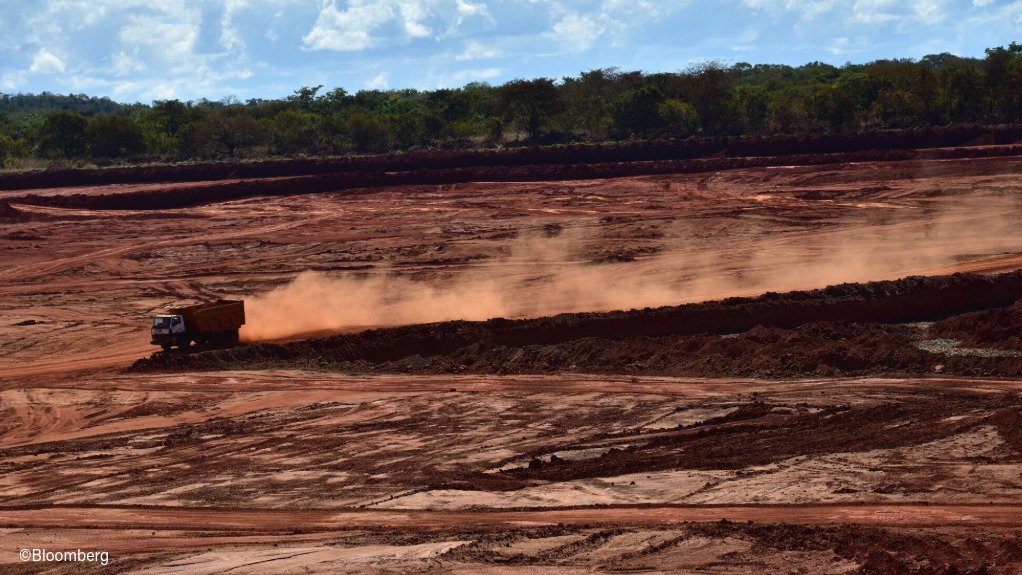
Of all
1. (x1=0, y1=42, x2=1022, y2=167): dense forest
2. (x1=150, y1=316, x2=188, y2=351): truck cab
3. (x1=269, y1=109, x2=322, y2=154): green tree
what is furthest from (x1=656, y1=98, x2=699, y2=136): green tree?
(x1=150, y1=316, x2=188, y2=351): truck cab

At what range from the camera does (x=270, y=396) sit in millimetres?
27469

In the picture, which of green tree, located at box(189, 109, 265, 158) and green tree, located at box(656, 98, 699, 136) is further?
green tree, located at box(189, 109, 265, 158)

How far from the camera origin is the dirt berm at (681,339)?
27641mm

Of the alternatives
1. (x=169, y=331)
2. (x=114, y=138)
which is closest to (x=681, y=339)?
(x=169, y=331)

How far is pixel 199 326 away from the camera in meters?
31.8

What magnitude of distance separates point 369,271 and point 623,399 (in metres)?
20.4

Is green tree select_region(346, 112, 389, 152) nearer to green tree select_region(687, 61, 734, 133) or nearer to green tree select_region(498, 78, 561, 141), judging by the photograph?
green tree select_region(498, 78, 561, 141)

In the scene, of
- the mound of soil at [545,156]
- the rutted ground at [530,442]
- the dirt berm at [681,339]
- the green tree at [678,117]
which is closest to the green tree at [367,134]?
the mound of soil at [545,156]

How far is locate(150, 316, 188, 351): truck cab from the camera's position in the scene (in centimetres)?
3161

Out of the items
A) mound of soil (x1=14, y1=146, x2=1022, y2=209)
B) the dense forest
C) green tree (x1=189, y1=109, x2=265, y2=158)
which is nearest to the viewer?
mound of soil (x1=14, y1=146, x2=1022, y2=209)

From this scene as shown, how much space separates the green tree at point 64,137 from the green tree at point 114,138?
1941 millimetres

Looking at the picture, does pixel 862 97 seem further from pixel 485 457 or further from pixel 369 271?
pixel 485 457

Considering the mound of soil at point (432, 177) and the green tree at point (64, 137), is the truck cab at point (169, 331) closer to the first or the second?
the mound of soil at point (432, 177)

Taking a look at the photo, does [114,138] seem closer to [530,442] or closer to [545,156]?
[545,156]
